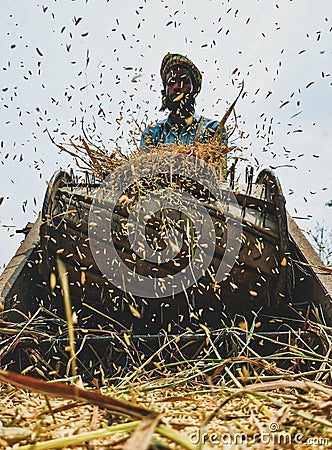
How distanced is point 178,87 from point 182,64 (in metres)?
0.16

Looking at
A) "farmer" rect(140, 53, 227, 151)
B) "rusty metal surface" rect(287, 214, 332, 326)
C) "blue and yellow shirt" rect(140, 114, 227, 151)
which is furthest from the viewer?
"farmer" rect(140, 53, 227, 151)

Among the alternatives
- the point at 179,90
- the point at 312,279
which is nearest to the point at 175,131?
the point at 179,90

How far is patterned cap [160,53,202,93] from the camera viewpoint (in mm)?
3227

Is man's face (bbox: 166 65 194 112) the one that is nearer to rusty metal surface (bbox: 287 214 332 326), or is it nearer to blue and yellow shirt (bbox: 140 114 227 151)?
blue and yellow shirt (bbox: 140 114 227 151)

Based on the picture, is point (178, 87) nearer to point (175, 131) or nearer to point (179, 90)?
point (179, 90)

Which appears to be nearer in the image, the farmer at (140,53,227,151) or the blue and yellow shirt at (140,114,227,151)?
the blue and yellow shirt at (140,114,227,151)

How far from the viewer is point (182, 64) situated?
325cm

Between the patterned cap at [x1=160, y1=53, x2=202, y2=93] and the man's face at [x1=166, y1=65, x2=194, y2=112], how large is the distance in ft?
0.09

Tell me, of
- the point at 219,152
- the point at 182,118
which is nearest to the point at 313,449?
the point at 219,152

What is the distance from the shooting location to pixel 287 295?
2.00m

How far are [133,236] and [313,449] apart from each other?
→ 134cm

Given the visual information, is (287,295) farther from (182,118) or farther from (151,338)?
(182,118)

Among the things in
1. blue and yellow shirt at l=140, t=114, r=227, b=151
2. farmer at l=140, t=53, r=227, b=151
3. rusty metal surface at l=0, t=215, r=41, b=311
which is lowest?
rusty metal surface at l=0, t=215, r=41, b=311

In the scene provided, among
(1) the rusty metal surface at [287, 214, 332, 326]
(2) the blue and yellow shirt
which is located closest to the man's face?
(2) the blue and yellow shirt
